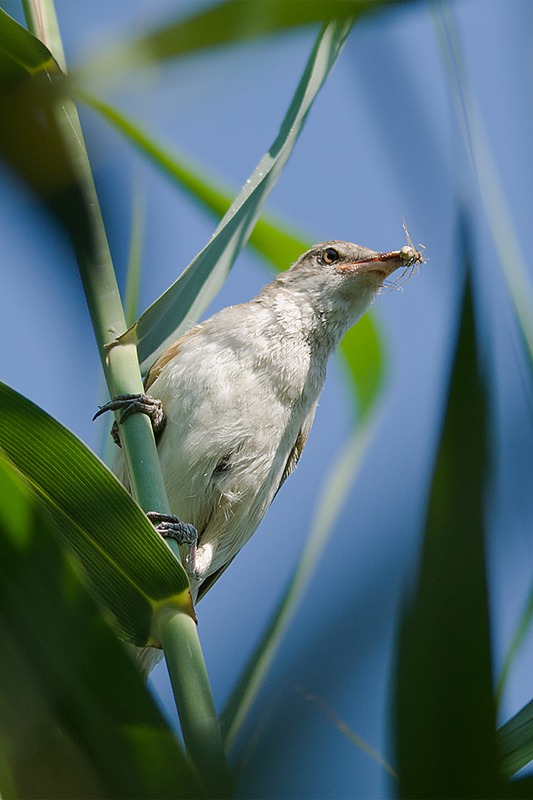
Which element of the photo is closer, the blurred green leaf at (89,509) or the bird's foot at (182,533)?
the blurred green leaf at (89,509)

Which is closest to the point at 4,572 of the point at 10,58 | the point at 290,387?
the point at 10,58

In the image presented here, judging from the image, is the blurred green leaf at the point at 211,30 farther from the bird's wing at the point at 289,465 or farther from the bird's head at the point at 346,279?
the bird's wing at the point at 289,465

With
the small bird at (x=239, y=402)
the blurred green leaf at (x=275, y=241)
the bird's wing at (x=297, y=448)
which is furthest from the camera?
the bird's wing at (x=297, y=448)

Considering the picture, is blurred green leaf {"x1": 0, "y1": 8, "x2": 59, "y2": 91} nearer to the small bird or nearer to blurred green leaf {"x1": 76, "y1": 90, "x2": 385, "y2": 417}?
blurred green leaf {"x1": 76, "y1": 90, "x2": 385, "y2": 417}

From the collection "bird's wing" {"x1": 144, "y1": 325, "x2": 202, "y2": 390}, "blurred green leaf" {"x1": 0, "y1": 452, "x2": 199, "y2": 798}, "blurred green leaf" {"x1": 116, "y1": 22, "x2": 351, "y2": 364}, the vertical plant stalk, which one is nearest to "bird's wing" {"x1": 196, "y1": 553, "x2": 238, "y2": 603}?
"bird's wing" {"x1": 144, "y1": 325, "x2": 202, "y2": 390}

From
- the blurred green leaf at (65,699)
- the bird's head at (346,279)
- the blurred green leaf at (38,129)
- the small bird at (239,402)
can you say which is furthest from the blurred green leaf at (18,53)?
the bird's head at (346,279)

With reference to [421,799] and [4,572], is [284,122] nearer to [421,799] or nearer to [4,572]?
[4,572]
